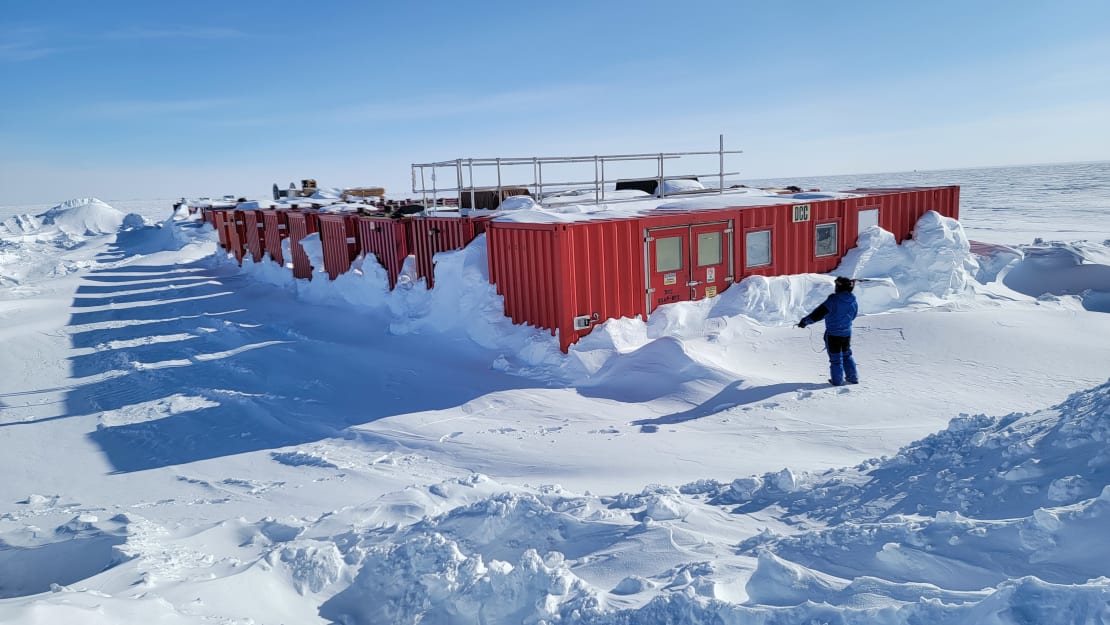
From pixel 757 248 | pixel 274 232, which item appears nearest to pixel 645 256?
pixel 757 248

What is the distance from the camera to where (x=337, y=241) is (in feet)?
60.0

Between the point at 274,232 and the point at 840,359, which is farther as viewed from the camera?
the point at 274,232

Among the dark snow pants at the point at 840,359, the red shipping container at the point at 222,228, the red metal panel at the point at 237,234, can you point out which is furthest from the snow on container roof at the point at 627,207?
the red shipping container at the point at 222,228

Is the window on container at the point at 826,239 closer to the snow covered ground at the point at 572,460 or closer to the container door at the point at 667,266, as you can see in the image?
the snow covered ground at the point at 572,460

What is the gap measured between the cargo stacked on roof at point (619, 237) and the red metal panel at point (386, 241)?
0.03 metres

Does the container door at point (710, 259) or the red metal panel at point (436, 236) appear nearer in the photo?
the container door at point (710, 259)

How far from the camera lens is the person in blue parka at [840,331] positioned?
30.4 ft

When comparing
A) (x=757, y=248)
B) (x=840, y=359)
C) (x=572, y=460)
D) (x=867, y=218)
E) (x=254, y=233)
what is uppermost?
(x=867, y=218)

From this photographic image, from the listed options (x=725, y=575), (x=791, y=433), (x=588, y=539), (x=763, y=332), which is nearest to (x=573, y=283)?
(x=763, y=332)

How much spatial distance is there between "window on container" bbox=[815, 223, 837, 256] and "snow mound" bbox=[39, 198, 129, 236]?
6510cm

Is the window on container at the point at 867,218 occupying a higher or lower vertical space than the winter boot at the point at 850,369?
higher

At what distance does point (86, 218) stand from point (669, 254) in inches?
2785

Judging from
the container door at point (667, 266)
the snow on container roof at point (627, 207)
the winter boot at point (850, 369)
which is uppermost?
the snow on container roof at point (627, 207)

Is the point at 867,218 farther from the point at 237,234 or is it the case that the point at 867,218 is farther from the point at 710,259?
the point at 237,234
